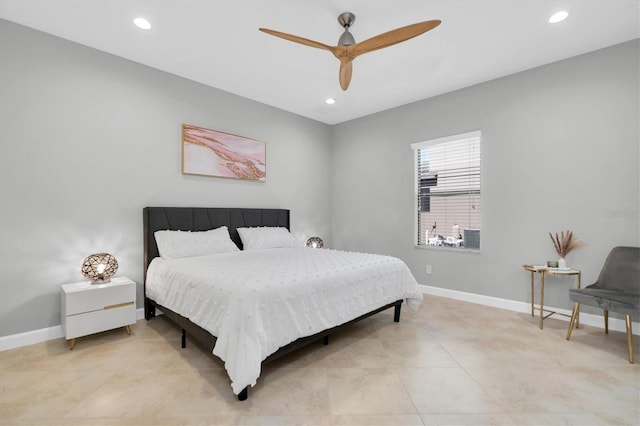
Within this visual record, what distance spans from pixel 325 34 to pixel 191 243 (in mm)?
2542

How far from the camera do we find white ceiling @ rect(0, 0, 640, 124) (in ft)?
7.86

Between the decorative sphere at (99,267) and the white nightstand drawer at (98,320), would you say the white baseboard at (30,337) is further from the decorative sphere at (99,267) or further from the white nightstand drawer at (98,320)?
the decorative sphere at (99,267)

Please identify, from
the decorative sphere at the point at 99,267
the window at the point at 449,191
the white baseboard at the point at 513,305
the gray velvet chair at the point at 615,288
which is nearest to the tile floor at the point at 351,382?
the white baseboard at the point at 513,305

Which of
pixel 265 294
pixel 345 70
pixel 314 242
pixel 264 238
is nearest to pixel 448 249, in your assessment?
pixel 314 242

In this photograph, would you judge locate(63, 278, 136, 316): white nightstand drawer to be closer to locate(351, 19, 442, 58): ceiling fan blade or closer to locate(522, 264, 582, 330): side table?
locate(351, 19, 442, 58): ceiling fan blade

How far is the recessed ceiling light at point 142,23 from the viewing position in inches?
101

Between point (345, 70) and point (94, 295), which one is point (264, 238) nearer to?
point (94, 295)

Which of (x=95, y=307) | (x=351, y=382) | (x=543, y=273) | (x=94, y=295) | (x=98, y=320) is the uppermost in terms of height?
(x=543, y=273)

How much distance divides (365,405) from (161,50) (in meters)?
3.63

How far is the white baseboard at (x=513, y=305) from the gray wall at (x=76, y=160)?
11.1ft

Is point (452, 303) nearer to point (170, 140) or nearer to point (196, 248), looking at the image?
point (196, 248)

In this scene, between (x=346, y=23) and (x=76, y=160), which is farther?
(x=76, y=160)

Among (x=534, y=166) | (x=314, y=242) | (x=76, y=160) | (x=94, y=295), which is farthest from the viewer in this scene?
(x=314, y=242)

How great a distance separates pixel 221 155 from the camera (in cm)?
399
